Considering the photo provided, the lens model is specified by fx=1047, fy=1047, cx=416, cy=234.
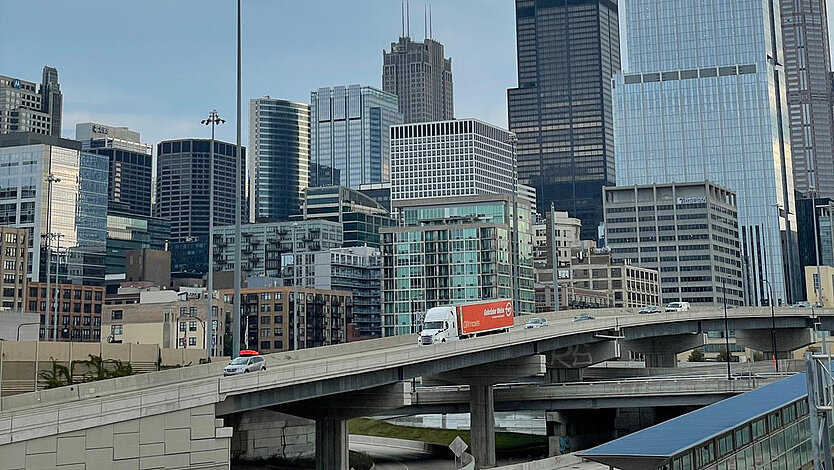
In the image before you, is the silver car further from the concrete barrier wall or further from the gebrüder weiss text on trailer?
the gebrüder weiss text on trailer

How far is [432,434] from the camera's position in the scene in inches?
4892

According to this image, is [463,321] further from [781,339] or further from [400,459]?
[781,339]

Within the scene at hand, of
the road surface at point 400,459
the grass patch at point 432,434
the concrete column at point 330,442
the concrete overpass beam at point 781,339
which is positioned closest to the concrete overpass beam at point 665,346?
the grass patch at point 432,434

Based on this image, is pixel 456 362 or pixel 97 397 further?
pixel 456 362

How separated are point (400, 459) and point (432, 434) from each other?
757 inches

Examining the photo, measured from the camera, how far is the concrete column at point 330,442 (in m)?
74.5

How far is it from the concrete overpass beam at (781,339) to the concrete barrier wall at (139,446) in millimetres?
115483

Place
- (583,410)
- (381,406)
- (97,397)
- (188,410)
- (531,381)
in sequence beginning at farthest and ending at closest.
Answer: (531,381) → (583,410) → (381,406) → (97,397) → (188,410)

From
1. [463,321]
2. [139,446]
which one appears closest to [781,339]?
[463,321]

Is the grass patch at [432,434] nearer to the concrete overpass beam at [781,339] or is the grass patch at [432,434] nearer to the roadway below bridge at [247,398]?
the roadway below bridge at [247,398]

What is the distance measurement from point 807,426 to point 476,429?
42.5 meters

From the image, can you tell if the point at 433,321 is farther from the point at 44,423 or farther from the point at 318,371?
the point at 44,423

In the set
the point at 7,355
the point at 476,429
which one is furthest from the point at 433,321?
the point at 7,355

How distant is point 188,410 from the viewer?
51719 mm
